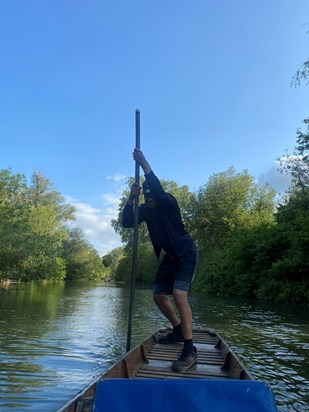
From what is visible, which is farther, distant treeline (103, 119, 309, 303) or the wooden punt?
distant treeline (103, 119, 309, 303)

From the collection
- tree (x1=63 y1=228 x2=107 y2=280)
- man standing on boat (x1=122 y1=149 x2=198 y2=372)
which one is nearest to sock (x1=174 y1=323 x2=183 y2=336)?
man standing on boat (x1=122 y1=149 x2=198 y2=372)

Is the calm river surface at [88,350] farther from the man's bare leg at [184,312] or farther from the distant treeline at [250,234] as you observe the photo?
the distant treeline at [250,234]

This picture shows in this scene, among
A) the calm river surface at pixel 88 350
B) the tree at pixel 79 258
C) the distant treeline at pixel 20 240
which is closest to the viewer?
the calm river surface at pixel 88 350

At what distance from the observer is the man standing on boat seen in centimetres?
462

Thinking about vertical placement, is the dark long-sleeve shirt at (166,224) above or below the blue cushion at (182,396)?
above

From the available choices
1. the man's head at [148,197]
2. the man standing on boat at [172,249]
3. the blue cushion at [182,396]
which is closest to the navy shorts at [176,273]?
the man standing on boat at [172,249]

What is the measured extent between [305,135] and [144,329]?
18.4 meters

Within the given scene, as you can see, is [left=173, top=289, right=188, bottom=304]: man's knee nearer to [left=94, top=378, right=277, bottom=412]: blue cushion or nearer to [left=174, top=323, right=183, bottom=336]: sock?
[left=174, top=323, right=183, bottom=336]: sock

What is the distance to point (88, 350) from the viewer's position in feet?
26.7

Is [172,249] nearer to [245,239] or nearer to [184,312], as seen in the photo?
[184,312]

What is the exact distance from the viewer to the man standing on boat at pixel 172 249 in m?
4.62

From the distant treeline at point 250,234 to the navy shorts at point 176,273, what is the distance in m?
17.3

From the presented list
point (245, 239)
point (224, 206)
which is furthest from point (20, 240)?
point (224, 206)

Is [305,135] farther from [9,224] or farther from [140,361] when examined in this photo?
[140,361]
